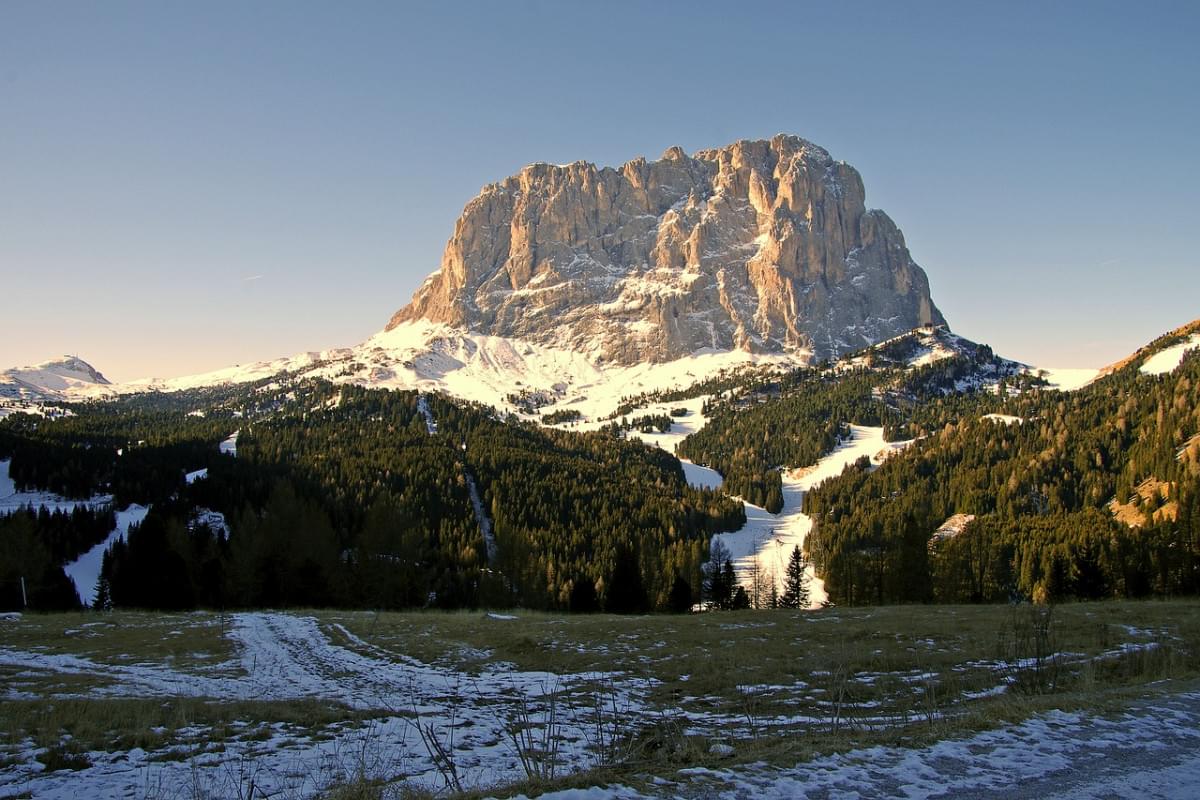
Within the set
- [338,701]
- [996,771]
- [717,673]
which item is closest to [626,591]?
[717,673]

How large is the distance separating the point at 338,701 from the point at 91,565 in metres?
99.5

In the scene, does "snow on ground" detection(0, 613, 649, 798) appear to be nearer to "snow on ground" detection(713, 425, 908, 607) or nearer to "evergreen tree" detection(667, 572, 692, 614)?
"evergreen tree" detection(667, 572, 692, 614)

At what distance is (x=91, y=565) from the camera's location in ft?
300

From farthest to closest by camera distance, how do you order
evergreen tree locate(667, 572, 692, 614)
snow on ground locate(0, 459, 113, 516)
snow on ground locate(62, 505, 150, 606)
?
snow on ground locate(0, 459, 113, 516) → snow on ground locate(62, 505, 150, 606) → evergreen tree locate(667, 572, 692, 614)

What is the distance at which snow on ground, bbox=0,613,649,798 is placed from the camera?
9.33m

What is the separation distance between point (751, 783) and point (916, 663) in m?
13.3

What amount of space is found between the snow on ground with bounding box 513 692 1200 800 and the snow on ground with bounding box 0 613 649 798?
3.21 metres

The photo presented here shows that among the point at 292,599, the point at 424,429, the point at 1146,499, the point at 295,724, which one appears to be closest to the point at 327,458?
the point at 424,429

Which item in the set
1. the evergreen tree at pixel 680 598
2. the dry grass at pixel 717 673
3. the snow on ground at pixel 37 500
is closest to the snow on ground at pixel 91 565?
the snow on ground at pixel 37 500

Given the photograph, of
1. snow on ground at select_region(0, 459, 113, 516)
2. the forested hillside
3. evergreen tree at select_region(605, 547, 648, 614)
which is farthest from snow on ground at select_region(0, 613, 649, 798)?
snow on ground at select_region(0, 459, 113, 516)

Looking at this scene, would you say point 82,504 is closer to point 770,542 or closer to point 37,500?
point 37,500

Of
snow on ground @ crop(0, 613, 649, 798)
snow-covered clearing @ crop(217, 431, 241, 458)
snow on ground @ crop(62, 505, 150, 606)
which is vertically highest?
snow-covered clearing @ crop(217, 431, 241, 458)

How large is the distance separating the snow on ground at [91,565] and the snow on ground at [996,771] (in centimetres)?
8944

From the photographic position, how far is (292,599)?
2235 inches
